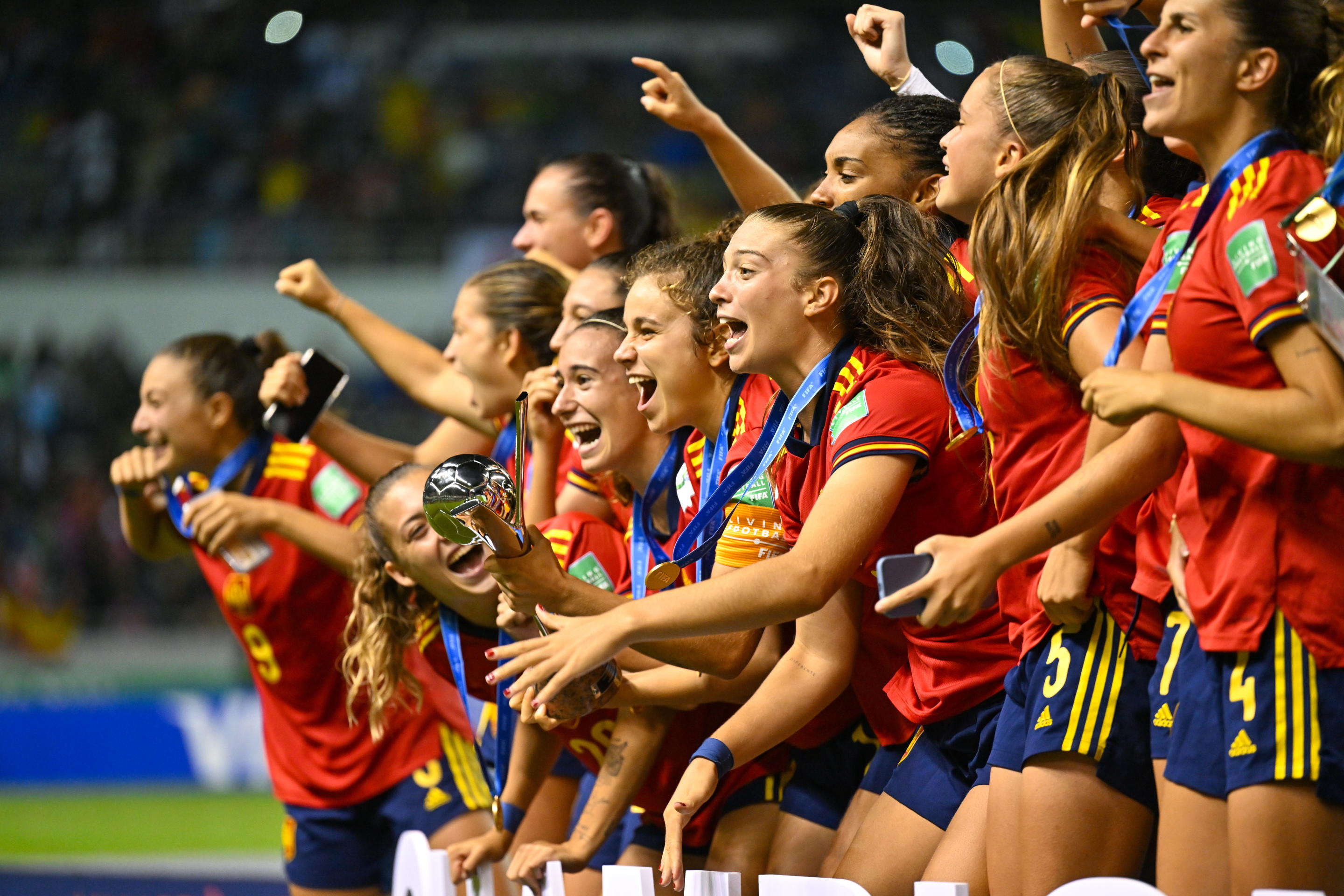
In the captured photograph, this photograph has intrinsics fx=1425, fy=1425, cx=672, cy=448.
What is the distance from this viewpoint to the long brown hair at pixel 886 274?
2857 millimetres

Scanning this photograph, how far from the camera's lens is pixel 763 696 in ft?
9.61

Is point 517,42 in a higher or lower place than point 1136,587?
higher

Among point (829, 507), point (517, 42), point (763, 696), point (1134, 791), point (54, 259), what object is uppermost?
point (517, 42)

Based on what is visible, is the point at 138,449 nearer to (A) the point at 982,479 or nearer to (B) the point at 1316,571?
(A) the point at 982,479

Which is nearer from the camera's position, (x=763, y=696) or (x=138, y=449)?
(x=763, y=696)

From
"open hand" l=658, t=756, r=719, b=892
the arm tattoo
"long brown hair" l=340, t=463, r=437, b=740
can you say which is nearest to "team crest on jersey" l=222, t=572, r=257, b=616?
"long brown hair" l=340, t=463, r=437, b=740

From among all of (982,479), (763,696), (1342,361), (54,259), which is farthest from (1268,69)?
(54,259)

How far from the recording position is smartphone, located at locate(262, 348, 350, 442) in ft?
15.8

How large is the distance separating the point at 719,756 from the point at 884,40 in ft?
6.58

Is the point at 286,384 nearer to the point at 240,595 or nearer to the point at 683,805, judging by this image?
the point at 240,595

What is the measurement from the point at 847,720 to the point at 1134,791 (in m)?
0.94

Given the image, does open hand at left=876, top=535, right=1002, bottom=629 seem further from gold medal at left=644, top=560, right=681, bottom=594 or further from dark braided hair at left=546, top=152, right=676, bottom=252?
dark braided hair at left=546, top=152, right=676, bottom=252

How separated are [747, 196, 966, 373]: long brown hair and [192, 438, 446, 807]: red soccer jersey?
2371 mm

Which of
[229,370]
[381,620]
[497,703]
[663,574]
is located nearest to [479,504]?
[663,574]
